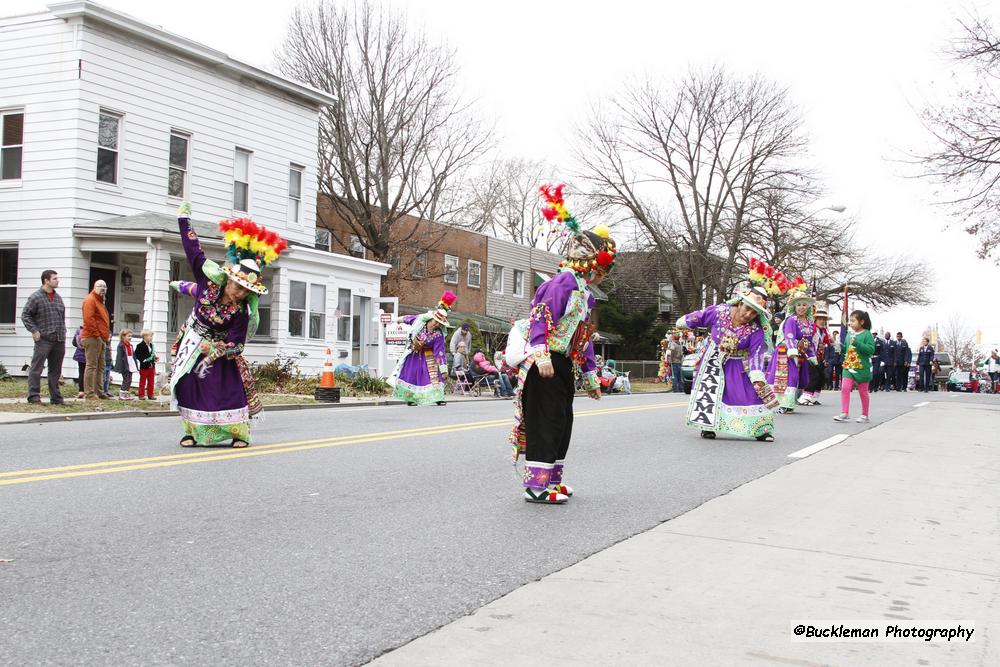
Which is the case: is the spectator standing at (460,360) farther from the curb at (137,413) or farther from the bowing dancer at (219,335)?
the bowing dancer at (219,335)

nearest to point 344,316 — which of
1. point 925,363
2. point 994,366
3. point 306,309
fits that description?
point 306,309

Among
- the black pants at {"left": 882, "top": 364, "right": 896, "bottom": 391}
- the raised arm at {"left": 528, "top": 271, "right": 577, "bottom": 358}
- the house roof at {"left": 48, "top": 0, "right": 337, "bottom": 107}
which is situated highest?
the house roof at {"left": 48, "top": 0, "right": 337, "bottom": 107}

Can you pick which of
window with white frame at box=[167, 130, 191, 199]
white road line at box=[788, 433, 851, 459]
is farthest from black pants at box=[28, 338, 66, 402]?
white road line at box=[788, 433, 851, 459]

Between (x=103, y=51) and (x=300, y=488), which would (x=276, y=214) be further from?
(x=300, y=488)

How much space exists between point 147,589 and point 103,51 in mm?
19573

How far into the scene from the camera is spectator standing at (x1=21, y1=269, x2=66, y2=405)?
1394 cm

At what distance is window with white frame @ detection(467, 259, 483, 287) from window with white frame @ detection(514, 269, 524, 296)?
3527 millimetres

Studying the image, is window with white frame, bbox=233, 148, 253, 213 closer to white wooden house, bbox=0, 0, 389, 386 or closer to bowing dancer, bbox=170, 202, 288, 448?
white wooden house, bbox=0, 0, 389, 386

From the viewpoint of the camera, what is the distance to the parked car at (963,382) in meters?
45.6

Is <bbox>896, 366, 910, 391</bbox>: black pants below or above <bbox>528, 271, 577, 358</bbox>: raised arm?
below

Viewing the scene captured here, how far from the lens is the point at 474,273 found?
41969 mm

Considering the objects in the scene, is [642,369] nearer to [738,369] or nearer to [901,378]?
[901,378]

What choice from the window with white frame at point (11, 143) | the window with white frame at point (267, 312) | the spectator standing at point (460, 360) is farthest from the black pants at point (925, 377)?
the window with white frame at point (11, 143)

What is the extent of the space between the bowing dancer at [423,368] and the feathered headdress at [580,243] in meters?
10.8
